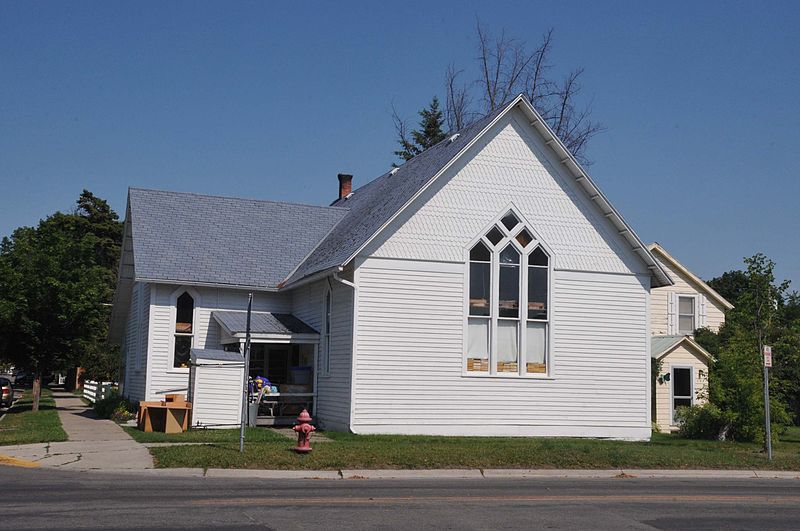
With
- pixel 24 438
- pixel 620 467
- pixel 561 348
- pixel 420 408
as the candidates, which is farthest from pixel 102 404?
pixel 620 467

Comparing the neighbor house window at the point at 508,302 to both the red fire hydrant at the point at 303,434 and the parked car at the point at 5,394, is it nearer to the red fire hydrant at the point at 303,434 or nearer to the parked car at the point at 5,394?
the red fire hydrant at the point at 303,434

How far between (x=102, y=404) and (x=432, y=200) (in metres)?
14.0

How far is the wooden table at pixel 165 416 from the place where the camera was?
22234mm

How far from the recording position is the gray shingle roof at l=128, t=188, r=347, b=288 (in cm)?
2727

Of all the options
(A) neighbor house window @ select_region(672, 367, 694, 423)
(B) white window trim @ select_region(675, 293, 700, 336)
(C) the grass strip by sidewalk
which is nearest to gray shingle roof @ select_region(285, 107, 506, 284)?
(C) the grass strip by sidewalk

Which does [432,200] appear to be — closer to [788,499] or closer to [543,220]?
[543,220]

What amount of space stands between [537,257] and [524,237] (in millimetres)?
647

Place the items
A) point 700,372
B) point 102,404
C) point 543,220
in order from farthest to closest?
point 700,372, point 102,404, point 543,220

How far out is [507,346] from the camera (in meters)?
24.2

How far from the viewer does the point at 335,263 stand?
917 inches

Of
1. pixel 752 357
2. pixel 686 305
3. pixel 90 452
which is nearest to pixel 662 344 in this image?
pixel 686 305

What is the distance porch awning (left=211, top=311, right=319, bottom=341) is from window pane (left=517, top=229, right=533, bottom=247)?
6179mm

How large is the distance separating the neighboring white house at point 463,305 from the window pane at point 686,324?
14.0 m

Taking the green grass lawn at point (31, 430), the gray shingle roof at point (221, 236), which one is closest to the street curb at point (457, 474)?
the green grass lawn at point (31, 430)
